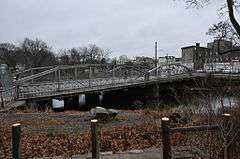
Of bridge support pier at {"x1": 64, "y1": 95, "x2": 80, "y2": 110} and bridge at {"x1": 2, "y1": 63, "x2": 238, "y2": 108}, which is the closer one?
bridge at {"x1": 2, "y1": 63, "x2": 238, "y2": 108}

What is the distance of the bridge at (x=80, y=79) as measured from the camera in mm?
26831

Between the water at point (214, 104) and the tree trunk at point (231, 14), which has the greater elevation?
the tree trunk at point (231, 14)

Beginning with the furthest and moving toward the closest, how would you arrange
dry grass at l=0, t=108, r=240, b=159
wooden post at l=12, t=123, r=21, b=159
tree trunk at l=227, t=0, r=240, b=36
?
tree trunk at l=227, t=0, r=240, b=36
dry grass at l=0, t=108, r=240, b=159
wooden post at l=12, t=123, r=21, b=159

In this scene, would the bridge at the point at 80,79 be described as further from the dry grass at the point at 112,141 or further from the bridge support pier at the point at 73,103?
the dry grass at the point at 112,141

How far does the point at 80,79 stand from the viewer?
34219 mm

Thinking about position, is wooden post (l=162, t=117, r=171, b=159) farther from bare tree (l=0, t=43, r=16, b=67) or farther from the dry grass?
bare tree (l=0, t=43, r=16, b=67)

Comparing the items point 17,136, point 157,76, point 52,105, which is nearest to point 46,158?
point 17,136

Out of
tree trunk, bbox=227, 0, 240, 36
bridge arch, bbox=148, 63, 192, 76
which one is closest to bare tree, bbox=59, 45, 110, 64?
bridge arch, bbox=148, 63, 192, 76

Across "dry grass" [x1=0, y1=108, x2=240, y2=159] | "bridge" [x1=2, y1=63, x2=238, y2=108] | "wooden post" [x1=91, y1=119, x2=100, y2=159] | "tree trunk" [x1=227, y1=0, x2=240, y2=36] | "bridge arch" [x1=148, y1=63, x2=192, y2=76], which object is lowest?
"dry grass" [x1=0, y1=108, x2=240, y2=159]

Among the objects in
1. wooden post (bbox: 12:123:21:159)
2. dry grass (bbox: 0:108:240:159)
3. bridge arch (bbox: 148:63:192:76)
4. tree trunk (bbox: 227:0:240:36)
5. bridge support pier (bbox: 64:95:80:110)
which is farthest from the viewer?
bridge arch (bbox: 148:63:192:76)

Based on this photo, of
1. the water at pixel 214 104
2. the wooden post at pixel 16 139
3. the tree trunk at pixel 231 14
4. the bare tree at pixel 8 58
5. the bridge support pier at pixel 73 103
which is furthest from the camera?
the bare tree at pixel 8 58

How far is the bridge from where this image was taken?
26.8m

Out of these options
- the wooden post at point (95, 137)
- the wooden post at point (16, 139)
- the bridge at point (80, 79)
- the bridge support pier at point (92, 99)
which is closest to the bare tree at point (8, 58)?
the bridge at point (80, 79)

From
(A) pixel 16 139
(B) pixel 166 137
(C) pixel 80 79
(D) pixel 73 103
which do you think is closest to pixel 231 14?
(C) pixel 80 79
